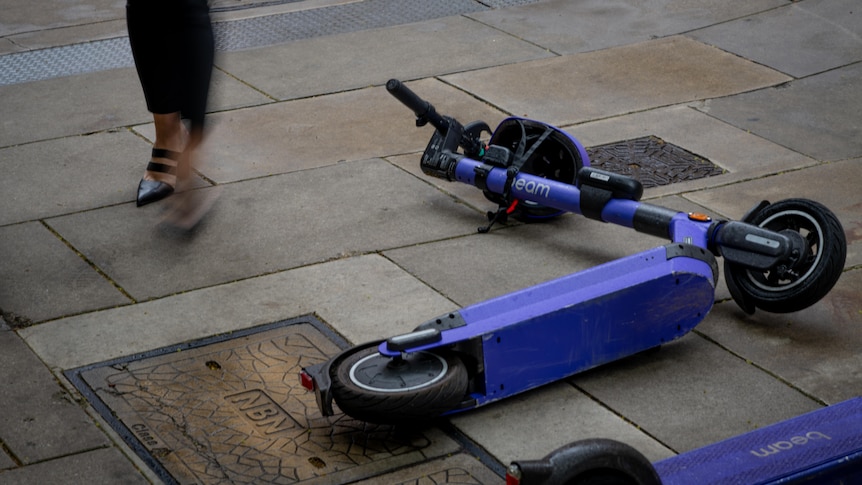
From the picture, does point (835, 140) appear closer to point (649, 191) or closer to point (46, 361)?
point (649, 191)

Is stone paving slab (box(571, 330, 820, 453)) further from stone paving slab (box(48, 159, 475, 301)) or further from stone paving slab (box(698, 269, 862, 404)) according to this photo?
stone paving slab (box(48, 159, 475, 301))

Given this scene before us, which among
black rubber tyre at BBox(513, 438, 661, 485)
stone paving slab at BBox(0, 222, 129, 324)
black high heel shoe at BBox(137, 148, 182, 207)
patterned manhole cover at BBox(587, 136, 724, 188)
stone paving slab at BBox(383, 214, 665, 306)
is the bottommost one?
stone paving slab at BBox(0, 222, 129, 324)

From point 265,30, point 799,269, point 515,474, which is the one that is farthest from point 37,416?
point 265,30

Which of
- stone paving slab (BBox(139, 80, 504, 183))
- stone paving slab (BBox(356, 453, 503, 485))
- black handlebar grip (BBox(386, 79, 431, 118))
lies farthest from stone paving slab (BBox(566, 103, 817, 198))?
stone paving slab (BBox(356, 453, 503, 485))

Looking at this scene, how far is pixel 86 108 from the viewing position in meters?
7.02

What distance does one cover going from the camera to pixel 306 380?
3869mm

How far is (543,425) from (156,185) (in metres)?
2.73

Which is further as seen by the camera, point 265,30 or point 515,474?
point 265,30

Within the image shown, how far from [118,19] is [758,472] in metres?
7.05

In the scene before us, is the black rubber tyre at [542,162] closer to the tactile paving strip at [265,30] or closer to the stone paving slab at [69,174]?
the stone paving slab at [69,174]

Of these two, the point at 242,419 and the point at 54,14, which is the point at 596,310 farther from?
the point at 54,14

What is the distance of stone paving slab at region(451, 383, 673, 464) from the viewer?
3840 mm

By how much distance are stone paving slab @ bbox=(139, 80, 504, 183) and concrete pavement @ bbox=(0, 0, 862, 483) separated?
0.7 inches

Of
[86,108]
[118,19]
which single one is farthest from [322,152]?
[118,19]
